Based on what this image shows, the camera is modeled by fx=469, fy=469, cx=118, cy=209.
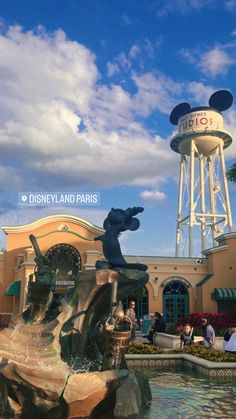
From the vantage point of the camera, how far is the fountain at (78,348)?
25.3 feet

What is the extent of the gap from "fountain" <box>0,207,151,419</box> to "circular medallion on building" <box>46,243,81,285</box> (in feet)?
71.1

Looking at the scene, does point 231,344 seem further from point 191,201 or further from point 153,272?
point 191,201

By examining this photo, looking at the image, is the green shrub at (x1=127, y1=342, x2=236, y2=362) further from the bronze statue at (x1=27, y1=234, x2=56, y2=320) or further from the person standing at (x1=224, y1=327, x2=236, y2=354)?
the bronze statue at (x1=27, y1=234, x2=56, y2=320)

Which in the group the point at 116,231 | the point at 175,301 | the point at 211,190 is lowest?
the point at 175,301

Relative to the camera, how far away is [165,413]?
812cm

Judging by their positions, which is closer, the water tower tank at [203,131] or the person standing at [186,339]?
the person standing at [186,339]

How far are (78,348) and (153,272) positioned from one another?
2387 centimetres

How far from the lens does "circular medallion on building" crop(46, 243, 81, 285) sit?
3253cm

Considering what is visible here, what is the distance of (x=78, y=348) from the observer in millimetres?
9383

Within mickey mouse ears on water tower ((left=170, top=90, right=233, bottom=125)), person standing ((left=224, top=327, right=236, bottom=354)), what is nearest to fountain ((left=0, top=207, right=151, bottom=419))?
person standing ((left=224, top=327, right=236, bottom=354))

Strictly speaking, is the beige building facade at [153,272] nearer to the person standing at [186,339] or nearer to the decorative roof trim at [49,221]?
the decorative roof trim at [49,221]

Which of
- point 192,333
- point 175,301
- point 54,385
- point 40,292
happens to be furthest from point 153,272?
point 54,385

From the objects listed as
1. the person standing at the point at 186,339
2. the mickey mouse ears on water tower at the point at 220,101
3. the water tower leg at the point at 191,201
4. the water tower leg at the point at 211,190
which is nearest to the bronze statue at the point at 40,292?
the person standing at the point at 186,339

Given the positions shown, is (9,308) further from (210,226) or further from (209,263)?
(210,226)
